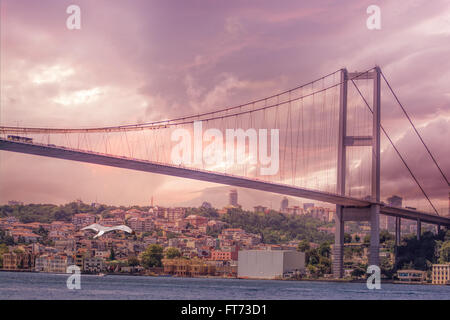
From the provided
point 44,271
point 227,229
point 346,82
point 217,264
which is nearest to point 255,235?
point 227,229

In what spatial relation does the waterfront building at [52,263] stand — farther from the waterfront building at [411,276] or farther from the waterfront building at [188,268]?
the waterfront building at [411,276]

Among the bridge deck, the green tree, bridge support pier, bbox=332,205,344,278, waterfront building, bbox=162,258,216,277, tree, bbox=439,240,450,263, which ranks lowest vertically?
waterfront building, bbox=162,258,216,277

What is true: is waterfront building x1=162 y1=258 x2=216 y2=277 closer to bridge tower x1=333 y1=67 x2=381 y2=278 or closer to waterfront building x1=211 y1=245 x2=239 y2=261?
waterfront building x1=211 y1=245 x2=239 y2=261

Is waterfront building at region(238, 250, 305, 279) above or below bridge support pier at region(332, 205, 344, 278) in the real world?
below

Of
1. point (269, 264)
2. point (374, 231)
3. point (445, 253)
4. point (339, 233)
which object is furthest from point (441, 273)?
point (339, 233)

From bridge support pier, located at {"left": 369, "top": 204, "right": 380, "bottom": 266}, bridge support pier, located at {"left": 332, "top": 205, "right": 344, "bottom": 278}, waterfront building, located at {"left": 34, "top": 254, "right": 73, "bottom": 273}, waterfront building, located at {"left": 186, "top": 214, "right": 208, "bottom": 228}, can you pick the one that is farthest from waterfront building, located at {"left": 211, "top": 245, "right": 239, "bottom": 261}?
bridge support pier, located at {"left": 369, "top": 204, "right": 380, "bottom": 266}
